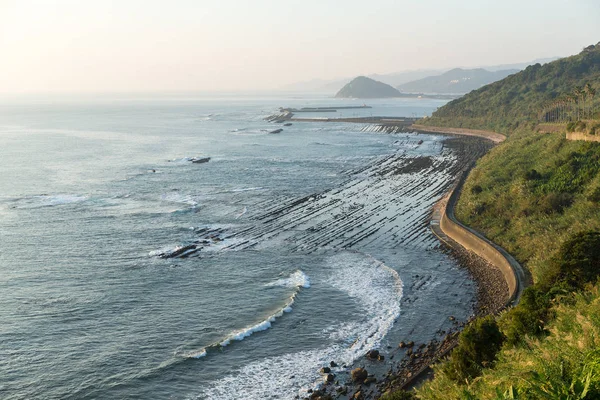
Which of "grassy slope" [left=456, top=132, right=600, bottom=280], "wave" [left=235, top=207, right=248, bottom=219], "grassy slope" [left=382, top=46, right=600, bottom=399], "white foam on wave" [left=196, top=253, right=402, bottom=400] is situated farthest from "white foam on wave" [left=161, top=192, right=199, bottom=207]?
"grassy slope" [left=382, top=46, right=600, bottom=399]

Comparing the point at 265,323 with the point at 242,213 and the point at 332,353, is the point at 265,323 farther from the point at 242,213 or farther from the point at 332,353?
the point at 242,213

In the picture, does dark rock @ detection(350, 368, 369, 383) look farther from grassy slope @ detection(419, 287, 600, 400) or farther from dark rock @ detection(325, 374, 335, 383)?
grassy slope @ detection(419, 287, 600, 400)

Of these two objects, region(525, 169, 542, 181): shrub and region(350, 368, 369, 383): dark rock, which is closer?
region(350, 368, 369, 383): dark rock

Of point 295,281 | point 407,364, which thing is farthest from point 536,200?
point 407,364

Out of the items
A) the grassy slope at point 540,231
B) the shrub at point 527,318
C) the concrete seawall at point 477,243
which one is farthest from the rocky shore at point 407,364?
the shrub at point 527,318

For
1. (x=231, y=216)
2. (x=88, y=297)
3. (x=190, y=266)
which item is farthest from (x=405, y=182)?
(x=88, y=297)
